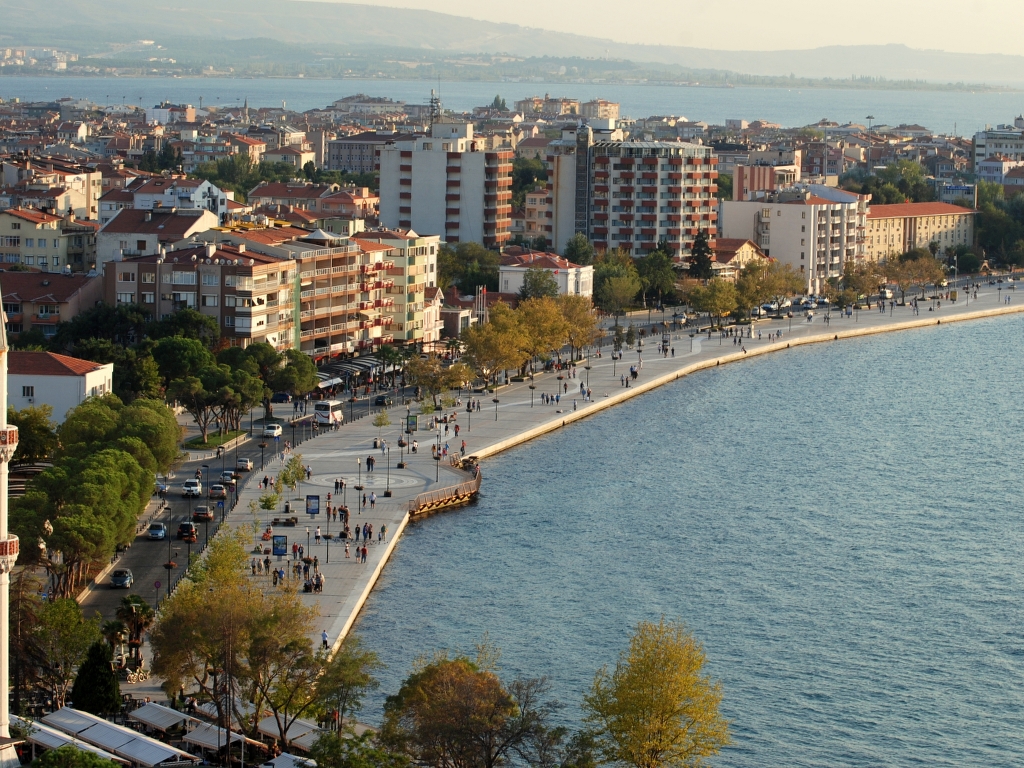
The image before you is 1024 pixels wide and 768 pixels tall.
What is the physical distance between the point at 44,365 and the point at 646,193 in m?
42.8

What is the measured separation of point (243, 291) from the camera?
5209 centimetres

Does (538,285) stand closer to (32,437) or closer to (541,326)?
(541,326)

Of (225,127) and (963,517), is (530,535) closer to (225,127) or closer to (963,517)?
(963,517)

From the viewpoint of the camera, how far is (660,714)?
2295 centimetres

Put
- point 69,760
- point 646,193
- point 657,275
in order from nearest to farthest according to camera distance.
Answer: point 69,760 → point 657,275 → point 646,193

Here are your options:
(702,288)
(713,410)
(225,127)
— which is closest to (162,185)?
(702,288)

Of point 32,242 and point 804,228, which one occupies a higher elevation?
point 804,228

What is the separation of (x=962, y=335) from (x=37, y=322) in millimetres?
37230

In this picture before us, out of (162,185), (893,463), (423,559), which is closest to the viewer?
(423,559)

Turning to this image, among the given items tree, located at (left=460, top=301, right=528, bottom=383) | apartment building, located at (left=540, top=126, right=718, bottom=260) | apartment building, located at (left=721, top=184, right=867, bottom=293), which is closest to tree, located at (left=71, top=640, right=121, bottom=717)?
tree, located at (left=460, top=301, right=528, bottom=383)

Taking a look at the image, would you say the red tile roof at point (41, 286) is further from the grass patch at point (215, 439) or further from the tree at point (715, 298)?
the tree at point (715, 298)

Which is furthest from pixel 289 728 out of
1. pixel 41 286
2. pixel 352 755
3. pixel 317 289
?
pixel 41 286

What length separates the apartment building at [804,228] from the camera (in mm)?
83438

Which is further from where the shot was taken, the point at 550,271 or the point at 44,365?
the point at 550,271
